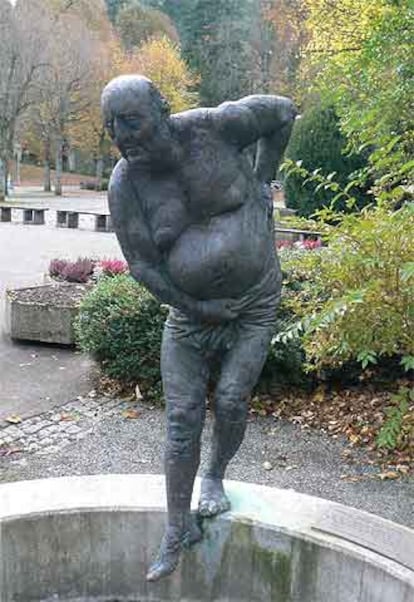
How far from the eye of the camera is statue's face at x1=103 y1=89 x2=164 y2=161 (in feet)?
7.95

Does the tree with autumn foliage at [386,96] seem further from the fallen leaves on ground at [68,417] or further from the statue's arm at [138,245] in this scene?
the fallen leaves on ground at [68,417]

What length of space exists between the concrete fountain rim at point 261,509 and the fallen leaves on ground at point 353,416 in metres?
2.03

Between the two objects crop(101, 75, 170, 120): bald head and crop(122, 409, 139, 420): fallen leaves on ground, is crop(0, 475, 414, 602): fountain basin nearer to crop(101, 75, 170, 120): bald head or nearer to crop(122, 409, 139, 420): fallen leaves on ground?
crop(101, 75, 170, 120): bald head

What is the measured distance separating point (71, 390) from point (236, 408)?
434 centimetres

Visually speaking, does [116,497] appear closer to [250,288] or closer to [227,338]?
[227,338]

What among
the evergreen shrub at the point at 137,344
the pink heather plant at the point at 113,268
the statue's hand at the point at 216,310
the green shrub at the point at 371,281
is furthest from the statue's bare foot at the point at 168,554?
the pink heather plant at the point at 113,268

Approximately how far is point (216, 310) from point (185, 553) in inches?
41.6

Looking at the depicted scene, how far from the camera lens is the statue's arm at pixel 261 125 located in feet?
8.86

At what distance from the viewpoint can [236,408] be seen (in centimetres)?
288

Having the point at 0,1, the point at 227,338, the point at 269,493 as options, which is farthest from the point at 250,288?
the point at 0,1

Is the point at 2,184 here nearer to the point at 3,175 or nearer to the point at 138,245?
the point at 3,175

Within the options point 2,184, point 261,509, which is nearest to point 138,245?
point 261,509

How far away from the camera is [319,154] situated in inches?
666

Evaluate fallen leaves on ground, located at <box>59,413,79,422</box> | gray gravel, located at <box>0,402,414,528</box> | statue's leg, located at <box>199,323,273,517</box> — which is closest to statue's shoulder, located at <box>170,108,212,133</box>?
statue's leg, located at <box>199,323,273,517</box>
